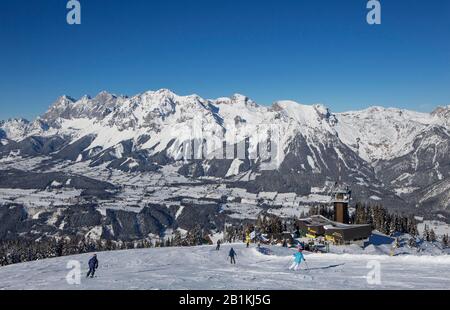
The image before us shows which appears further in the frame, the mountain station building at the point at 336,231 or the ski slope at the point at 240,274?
the mountain station building at the point at 336,231

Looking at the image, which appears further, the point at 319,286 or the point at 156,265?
the point at 156,265

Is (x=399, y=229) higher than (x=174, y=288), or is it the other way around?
(x=174, y=288)

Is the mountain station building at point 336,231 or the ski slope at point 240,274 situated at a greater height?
the ski slope at point 240,274

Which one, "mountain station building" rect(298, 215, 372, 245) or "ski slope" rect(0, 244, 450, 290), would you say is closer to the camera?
"ski slope" rect(0, 244, 450, 290)

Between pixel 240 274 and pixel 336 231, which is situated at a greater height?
pixel 240 274

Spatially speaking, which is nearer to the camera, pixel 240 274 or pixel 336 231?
pixel 240 274

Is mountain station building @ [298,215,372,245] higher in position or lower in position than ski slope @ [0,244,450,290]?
lower
